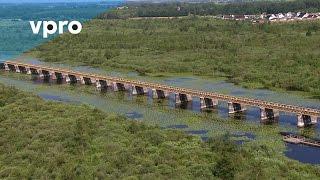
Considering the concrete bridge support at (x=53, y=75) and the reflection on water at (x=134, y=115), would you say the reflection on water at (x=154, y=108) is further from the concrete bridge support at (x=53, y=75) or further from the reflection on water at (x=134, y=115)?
the concrete bridge support at (x=53, y=75)

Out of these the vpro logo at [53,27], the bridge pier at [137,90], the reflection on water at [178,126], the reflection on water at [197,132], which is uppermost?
the vpro logo at [53,27]

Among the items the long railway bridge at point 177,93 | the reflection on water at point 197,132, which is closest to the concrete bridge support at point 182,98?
the long railway bridge at point 177,93

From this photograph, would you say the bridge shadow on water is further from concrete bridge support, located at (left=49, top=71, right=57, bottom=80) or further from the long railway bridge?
concrete bridge support, located at (left=49, top=71, right=57, bottom=80)

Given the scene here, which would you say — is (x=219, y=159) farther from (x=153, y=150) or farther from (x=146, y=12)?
(x=146, y=12)

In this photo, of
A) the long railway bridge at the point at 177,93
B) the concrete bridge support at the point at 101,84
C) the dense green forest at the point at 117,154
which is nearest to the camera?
the dense green forest at the point at 117,154

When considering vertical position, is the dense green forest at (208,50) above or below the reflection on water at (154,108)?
below

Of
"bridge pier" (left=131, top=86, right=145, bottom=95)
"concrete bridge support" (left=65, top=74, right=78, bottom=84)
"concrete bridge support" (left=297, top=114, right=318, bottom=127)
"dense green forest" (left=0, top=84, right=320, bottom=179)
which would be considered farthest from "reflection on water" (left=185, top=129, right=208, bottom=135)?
"concrete bridge support" (left=65, top=74, right=78, bottom=84)

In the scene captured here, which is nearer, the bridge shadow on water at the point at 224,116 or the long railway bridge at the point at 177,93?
the bridge shadow on water at the point at 224,116

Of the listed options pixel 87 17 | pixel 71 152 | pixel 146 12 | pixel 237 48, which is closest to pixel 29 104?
pixel 71 152

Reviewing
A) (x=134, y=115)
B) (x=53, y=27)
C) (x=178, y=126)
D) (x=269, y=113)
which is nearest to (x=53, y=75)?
(x=134, y=115)
